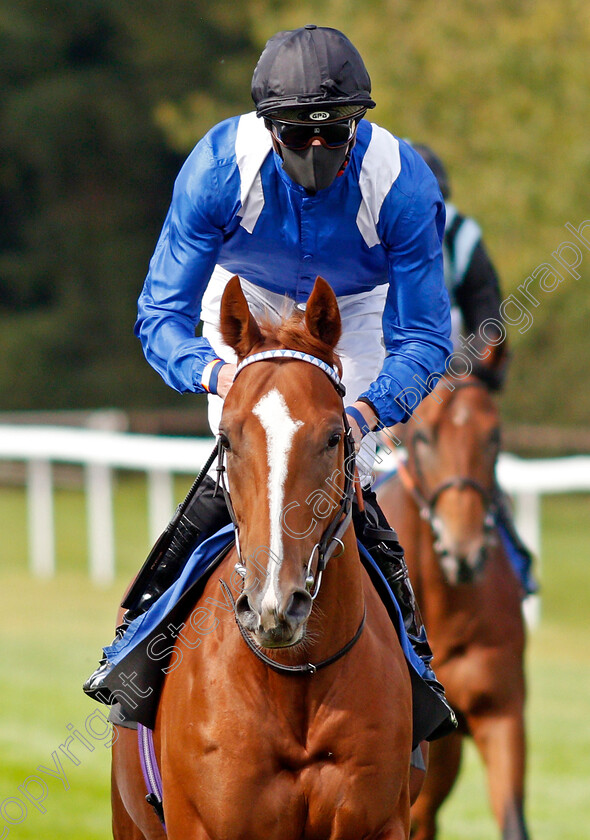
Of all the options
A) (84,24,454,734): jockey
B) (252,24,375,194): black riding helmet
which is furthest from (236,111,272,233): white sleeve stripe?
(252,24,375,194): black riding helmet

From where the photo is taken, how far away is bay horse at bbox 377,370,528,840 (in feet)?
18.4

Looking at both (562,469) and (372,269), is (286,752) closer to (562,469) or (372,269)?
(372,269)

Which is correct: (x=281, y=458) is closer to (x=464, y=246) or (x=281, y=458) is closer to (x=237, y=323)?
(x=237, y=323)

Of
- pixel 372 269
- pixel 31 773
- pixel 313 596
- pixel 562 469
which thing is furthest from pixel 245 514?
pixel 562 469

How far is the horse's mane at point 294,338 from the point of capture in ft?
10.4

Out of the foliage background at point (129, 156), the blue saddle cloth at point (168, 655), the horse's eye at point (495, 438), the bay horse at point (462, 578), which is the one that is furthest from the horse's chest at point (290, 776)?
the foliage background at point (129, 156)

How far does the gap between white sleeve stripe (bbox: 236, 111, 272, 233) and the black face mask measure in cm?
13

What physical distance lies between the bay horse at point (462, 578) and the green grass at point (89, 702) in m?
1.09

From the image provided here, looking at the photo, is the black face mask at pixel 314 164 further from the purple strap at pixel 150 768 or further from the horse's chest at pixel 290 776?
the purple strap at pixel 150 768

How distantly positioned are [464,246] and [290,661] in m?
3.13

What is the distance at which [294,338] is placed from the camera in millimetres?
3186

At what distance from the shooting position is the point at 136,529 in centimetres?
1717

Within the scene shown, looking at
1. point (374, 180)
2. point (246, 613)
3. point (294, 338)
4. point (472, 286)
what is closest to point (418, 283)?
point (374, 180)

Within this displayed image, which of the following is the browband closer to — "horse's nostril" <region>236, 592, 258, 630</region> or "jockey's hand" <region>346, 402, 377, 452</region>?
"jockey's hand" <region>346, 402, 377, 452</region>
